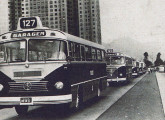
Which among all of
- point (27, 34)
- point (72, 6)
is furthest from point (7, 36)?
point (72, 6)

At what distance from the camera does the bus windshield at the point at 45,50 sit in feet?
28.0

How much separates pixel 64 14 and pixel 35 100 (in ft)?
412

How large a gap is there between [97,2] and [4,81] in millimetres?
139715

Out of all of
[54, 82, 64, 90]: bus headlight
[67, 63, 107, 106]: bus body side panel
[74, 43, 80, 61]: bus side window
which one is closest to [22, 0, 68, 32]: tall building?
[67, 63, 107, 106]: bus body side panel

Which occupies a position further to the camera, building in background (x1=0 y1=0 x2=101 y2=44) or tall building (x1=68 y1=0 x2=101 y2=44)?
tall building (x1=68 y1=0 x2=101 y2=44)

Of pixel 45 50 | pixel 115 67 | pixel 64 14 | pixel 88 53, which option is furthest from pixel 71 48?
pixel 64 14

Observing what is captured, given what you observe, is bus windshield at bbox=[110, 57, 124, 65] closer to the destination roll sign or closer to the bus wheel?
the bus wheel

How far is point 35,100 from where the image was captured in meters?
8.21

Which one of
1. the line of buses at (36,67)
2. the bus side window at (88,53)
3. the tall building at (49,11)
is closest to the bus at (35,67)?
the line of buses at (36,67)

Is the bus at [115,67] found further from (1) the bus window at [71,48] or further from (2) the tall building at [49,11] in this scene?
(2) the tall building at [49,11]

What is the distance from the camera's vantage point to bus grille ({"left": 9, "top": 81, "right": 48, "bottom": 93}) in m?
8.25

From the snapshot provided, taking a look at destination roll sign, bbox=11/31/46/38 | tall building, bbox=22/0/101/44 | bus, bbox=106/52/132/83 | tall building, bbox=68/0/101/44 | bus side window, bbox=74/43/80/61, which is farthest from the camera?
tall building, bbox=68/0/101/44

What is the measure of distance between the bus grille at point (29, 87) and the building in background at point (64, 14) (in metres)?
115

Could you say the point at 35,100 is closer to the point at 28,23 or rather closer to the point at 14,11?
the point at 28,23
